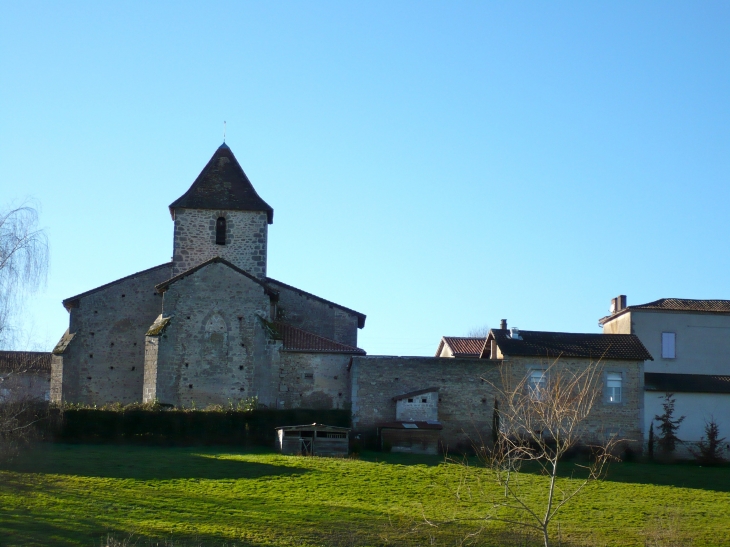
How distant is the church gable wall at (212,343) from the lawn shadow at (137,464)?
485cm

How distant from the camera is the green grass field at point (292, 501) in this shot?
19.1m

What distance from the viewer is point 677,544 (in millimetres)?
19188

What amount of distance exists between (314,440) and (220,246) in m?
12.0

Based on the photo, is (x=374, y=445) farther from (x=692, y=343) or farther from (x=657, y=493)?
(x=692, y=343)

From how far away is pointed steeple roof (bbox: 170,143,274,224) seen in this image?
38969mm

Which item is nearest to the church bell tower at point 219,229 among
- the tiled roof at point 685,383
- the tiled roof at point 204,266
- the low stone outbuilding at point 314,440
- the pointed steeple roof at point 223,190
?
the pointed steeple roof at point 223,190

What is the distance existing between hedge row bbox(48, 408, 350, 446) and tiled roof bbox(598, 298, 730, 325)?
16644 millimetres

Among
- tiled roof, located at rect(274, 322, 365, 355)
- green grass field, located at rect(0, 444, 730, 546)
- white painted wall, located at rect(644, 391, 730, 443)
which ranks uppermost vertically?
tiled roof, located at rect(274, 322, 365, 355)

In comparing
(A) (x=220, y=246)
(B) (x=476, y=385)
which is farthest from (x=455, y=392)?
(A) (x=220, y=246)

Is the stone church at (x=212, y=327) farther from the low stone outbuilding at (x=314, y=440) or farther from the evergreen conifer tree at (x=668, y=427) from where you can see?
the evergreen conifer tree at (x=668, y=427)

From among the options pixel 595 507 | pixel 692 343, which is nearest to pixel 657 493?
pixel 595 507

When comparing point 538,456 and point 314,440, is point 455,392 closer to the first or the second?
point 314,440

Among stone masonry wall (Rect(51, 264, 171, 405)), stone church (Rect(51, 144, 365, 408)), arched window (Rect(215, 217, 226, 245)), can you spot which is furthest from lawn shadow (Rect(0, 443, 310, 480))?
arched window (Rect(215, 217, 226, 245))

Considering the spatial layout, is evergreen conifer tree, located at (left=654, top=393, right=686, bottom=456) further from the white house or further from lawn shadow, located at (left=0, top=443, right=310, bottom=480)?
lawn shadow, located at (left=0, top=443, right=310, bottom=480)
